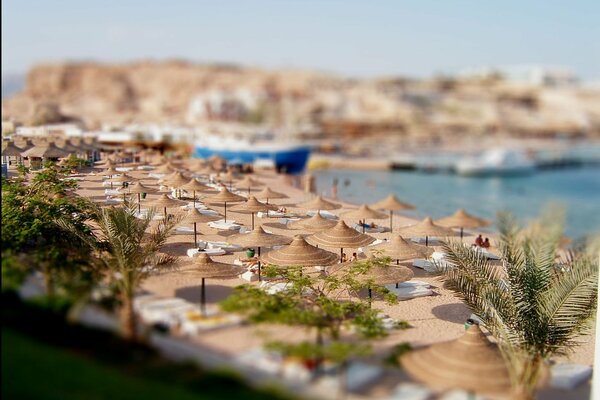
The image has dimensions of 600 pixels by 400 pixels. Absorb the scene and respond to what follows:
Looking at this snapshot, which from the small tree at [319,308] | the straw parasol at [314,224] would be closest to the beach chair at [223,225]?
the straw parasol at [314,224]

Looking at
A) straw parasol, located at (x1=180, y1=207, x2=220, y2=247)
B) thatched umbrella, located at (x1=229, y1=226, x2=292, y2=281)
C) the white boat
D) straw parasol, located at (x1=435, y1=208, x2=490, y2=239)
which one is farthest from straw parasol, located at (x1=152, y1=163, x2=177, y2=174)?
the white boat

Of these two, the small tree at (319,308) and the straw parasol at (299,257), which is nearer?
the small tree at (319,308)

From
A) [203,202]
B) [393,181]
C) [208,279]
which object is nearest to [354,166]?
[393,181]

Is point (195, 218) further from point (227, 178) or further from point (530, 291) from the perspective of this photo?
point (530, 291)

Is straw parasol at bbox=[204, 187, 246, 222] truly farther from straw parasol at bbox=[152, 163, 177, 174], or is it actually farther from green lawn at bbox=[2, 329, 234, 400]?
green lawn at bbox=[2, 329, 234, 400]

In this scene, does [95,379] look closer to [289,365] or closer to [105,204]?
[289,365]

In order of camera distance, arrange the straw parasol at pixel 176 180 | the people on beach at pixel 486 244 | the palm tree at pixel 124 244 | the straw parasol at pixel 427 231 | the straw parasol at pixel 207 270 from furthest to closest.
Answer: the people on beach at pixel 486 244, the straw parasol at pixel 427 231, the straw parasol at pixel 176 180, the straw parasol at pixel 207 270, the palm tree at pixel 124 244

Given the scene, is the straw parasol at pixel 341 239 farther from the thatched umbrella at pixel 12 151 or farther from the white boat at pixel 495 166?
the white boat at pixel 495 166
